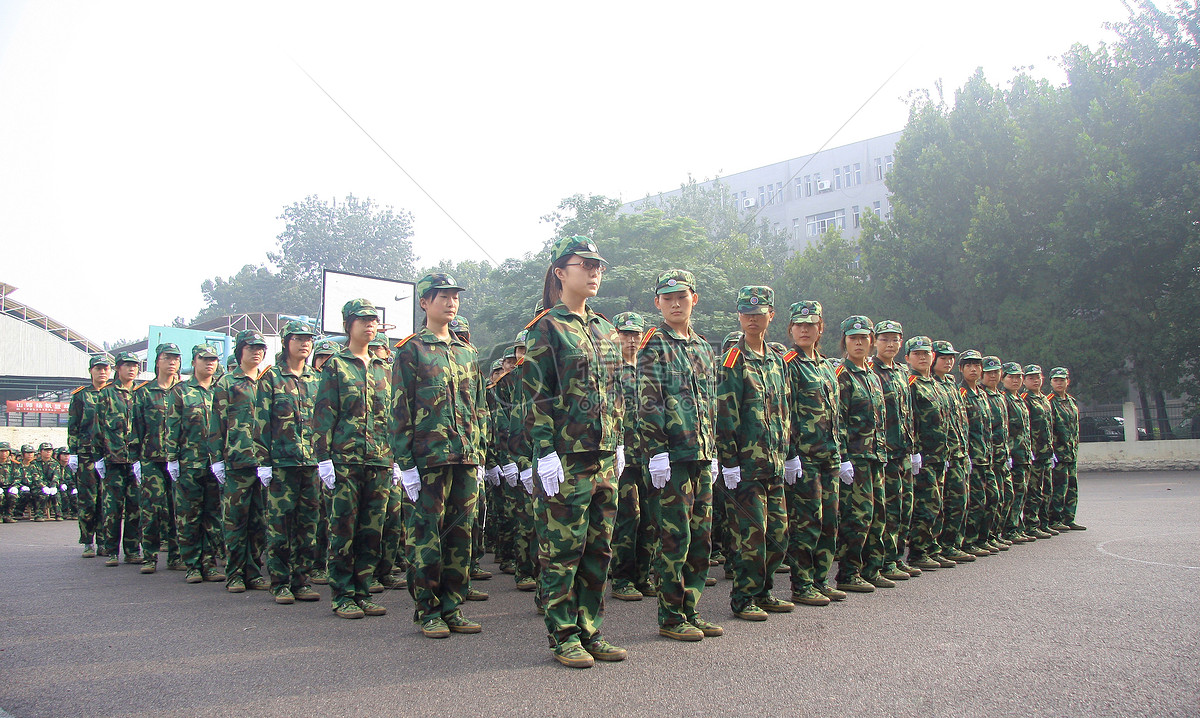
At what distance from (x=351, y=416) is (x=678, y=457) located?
8.99ft

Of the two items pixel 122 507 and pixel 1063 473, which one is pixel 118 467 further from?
pixel 1063 473

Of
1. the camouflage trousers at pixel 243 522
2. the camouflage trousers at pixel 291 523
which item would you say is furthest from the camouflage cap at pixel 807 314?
the camouflage trousers at pixel 243 522

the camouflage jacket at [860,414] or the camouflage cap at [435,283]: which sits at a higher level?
the camouflage cap at [435,283]

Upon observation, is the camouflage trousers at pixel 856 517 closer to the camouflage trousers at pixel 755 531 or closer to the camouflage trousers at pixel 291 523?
the camouflage trousers at pixel 755 531

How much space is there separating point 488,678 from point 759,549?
6.84 ft

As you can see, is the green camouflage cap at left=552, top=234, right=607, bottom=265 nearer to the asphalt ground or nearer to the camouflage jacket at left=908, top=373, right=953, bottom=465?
the asphalt ground

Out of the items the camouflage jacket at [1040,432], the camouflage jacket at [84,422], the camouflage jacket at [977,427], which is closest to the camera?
the camouflage jacket at [977,427]

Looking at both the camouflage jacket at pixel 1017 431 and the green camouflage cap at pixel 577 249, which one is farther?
the camouflage jacket at pixel 1017 431

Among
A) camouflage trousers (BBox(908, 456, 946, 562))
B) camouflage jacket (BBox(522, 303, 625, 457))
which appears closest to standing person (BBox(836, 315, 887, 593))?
camouflage trousers (BBox(908, 456, 946, 562))

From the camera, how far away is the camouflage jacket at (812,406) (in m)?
6.03

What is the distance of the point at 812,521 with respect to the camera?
595 centimetres

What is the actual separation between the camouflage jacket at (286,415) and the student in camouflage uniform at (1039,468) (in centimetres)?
855

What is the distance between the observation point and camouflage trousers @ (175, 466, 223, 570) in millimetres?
8117

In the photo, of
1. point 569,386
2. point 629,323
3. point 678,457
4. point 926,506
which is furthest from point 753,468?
point 629,323
